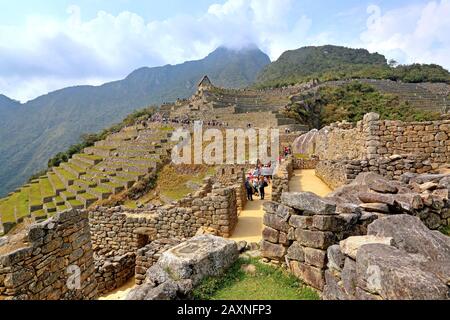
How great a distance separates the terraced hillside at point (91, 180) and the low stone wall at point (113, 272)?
41.8 feet

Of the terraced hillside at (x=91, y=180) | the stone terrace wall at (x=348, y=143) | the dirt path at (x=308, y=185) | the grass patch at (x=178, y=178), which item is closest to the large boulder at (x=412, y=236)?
the stone terrace wall at (x=348, y=143)

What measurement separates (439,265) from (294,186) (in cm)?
848

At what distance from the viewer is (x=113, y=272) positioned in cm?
668

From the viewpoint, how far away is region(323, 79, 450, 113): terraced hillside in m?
42.9

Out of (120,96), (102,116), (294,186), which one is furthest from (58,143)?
(294,186)

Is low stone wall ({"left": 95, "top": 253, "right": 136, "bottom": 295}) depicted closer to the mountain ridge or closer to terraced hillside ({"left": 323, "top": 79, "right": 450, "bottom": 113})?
terraced hillside ({"left": 323, "top": 79, "right": 450, "bottom": 113})

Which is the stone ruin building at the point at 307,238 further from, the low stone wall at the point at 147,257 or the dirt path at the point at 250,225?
the dirt path at the point at 250,225

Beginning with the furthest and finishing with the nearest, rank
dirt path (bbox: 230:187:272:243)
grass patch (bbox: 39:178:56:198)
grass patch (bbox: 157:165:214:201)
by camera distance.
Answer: grass patch (bbox: 39:178:56:198)
grass patch (bbox: 157:165:214:201)
dirt path (bbox: 230:187:272:243)

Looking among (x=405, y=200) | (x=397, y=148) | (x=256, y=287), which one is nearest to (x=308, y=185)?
(x=397, y=148)

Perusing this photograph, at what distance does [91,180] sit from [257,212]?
19.0m

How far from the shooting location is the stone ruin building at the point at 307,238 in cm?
232

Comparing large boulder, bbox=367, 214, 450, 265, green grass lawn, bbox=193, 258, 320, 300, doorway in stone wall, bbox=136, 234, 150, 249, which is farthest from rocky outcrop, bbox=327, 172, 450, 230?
doorway in stone wall, bbox=136, 234, 150, 249

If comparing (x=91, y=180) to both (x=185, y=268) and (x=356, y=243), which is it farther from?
(x=356, y=243)

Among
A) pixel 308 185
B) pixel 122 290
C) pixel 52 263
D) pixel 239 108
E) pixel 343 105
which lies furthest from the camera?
pixel 343 105
